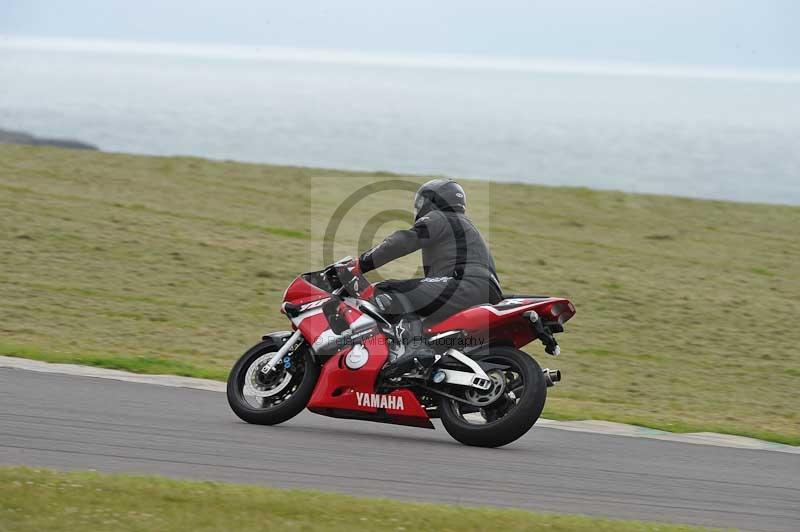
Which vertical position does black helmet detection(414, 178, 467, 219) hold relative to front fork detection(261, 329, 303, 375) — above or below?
above

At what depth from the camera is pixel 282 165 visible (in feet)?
94.8

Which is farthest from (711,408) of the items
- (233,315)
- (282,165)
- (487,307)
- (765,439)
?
(282,165)

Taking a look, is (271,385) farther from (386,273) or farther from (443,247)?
(386,273)

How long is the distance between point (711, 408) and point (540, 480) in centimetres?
580

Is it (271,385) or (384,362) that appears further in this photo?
(271,385)

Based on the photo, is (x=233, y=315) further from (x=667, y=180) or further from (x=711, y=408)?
(x=667, y=180)

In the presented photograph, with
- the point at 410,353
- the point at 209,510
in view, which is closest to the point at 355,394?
the point at 410,353

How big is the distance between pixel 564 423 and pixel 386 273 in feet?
29.9

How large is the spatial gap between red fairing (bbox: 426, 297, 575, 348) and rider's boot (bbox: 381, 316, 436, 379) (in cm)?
14

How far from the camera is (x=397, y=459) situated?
7.83m

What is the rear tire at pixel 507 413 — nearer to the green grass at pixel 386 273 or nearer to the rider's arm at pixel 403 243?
the rider's arm at pixel 403 243

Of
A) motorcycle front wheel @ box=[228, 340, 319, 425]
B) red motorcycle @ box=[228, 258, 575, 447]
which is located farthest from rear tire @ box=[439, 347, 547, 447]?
motorcycle front wheel @ box=[228, 340, 319, 425]

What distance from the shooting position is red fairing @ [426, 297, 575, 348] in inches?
325

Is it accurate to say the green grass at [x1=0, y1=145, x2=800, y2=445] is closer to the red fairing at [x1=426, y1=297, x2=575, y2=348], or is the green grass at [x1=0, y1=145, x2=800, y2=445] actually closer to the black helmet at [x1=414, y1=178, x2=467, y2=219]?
the red fairing at [x1=426, y1=297, x2=575, y2=348]
